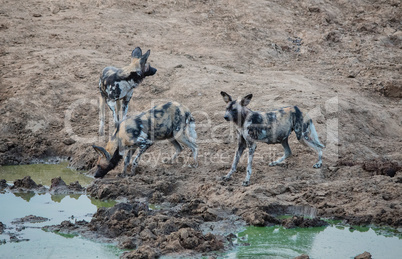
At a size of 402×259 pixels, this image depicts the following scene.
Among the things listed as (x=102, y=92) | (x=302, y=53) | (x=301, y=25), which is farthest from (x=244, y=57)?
(x=102, y=92)

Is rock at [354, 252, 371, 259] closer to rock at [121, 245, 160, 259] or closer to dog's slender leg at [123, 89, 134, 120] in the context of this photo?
rock at [121, 245, 160, 259]

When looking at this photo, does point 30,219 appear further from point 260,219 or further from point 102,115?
point 102,115

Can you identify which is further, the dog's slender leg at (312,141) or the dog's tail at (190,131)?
the dog's tail at (190,131)

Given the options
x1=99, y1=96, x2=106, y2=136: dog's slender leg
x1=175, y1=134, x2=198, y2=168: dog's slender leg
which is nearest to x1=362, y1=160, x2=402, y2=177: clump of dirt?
x1=175, y1=134, x2=198, y2=168: dog's slender leg

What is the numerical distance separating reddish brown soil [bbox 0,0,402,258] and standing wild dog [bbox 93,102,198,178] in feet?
1.39

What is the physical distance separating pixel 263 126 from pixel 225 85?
182 inches

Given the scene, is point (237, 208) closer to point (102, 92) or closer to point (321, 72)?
point (102, 92)

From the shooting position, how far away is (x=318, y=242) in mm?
8602

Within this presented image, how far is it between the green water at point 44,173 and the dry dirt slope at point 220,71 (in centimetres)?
34

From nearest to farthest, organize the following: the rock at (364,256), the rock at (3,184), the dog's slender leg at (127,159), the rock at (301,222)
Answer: the rock at (364,256) → the rock at (301,222) → the rock at (3,184) → the dog's slender leg at (127,159)

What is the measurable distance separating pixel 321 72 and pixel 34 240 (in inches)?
452

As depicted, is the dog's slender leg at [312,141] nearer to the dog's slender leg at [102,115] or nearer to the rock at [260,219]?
the rock at [260,219]

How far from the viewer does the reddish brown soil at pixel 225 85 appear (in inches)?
417

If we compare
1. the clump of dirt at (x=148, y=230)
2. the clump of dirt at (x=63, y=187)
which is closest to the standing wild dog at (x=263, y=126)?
the clump of dirt at (x=148, y=230)
